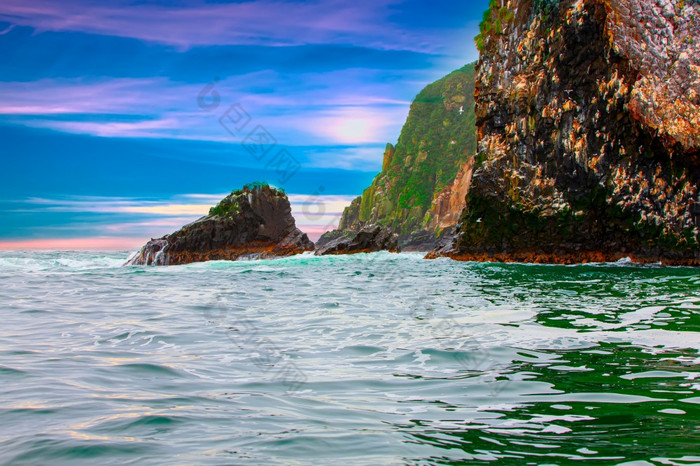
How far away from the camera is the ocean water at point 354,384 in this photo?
302 cm

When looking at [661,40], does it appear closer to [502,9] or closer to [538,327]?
[502,9]

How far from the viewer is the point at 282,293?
515 inches

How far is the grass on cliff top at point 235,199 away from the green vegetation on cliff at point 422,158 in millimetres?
53773

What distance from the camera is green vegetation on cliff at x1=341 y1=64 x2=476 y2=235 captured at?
9975 cm

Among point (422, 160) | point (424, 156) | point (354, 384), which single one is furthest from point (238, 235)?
point (424, 156)

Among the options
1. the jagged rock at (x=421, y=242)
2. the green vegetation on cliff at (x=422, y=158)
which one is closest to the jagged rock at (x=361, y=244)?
the jagged rock at (x=421, y=242)

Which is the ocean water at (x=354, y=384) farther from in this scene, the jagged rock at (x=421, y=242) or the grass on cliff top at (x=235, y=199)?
the jagged rock at (x=421, y=242)

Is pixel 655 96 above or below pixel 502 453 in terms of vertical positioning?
above

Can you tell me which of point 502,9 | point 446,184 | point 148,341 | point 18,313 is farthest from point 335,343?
point 446,184

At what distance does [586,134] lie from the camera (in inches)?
1006

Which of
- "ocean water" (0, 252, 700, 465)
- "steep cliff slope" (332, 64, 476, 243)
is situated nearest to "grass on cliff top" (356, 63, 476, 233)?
"steep cliff slope" (332, 64, 476, 243)

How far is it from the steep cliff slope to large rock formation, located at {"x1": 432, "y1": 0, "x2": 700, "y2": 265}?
6035 cm

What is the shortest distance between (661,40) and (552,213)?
27.8ft

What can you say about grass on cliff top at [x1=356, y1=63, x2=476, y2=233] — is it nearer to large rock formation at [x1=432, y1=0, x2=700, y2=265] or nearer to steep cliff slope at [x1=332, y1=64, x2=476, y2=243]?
steep cliff slope at [x1=332, y1=64, x2=476, y2=243]
